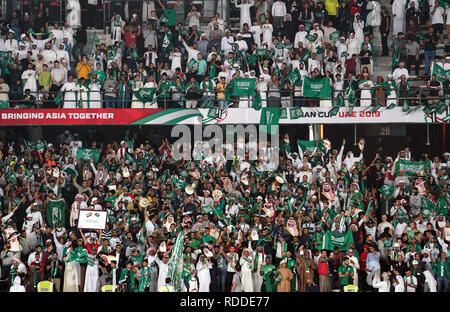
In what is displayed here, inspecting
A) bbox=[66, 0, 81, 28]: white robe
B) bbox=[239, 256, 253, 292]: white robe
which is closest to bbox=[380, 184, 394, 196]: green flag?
bbox=[239, 256, 253, 292]: white robe

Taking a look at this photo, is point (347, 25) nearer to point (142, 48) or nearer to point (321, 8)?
point (321, 8)

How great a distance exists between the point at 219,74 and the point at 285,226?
500 centimetres

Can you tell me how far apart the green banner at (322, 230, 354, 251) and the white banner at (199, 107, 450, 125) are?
3988 millimetres

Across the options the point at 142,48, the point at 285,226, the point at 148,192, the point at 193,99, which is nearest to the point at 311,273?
the point at 285,226

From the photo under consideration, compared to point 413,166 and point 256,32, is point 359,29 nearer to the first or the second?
point 256,32

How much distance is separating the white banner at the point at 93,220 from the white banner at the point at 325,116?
14.2 feet

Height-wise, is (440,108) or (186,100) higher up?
(186,100)

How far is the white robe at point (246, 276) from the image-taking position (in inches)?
897

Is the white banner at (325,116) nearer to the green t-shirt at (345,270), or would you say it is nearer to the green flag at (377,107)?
the green flag at (377,107)

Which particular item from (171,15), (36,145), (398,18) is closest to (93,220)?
(36,145)

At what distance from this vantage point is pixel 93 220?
23922 millimetres

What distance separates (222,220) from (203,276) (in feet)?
5.77

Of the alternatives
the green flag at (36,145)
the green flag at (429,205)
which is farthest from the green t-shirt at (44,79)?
the green flag at (429,205)

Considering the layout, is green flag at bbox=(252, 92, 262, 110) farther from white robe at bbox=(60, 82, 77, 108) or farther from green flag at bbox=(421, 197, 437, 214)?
green flag at bbox=(421, 197, 437, 214)
